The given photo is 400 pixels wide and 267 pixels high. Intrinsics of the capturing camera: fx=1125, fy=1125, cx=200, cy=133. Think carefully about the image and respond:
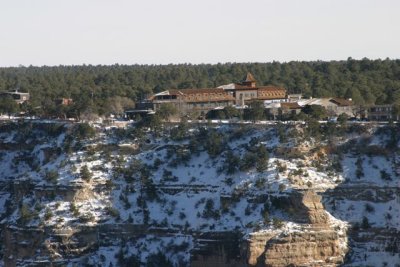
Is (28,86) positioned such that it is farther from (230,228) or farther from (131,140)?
(230,228)

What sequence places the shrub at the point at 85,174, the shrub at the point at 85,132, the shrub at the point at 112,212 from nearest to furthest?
the shrub at the point at 112,212 < the shrub at the point at 85,174 < the shrub at the point at 85,132

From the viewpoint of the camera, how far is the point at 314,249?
228 ft

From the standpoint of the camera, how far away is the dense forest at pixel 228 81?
311 ft

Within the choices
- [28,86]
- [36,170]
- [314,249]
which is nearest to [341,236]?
[314,249]

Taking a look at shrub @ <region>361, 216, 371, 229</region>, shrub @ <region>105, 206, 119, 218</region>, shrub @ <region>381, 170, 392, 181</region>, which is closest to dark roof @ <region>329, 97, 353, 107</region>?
shrub @ <region>381, 170, 392, 181</region>

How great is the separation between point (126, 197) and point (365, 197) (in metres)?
16.5

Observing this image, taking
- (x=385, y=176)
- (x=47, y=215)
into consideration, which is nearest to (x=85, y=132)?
(x=47, y=215)

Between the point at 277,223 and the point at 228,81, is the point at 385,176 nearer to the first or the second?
the point at 277,223

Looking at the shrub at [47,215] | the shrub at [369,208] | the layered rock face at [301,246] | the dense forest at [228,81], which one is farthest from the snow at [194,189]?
the dense forest at [228,81]

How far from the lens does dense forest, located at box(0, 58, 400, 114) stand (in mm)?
94688

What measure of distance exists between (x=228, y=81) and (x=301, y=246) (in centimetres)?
4306

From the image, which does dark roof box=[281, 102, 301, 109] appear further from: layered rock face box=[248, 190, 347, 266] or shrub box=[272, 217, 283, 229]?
shrub box=[272, 217, 283, 229]

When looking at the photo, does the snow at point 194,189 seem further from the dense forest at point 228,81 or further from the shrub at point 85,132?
the dense forest at point 228,81

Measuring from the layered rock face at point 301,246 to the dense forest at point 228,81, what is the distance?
1980 centimetres
